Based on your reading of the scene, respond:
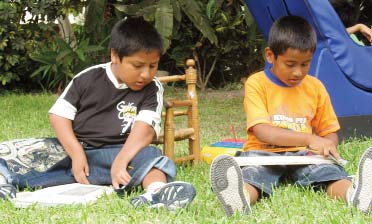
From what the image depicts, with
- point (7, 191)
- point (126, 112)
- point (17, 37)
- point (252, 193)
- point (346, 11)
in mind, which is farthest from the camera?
point (17, 37)

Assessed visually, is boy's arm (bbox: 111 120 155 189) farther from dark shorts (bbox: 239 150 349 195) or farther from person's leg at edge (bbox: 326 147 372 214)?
person's leg at edge (bbox: 326 147 372 214)

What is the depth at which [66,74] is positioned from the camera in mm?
8336

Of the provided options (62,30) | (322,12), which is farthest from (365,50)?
(62,30)

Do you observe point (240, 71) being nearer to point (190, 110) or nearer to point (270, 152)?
point (190, 110)

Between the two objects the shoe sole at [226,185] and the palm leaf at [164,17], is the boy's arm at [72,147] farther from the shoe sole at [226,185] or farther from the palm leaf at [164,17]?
the palm leaf at [164,17]

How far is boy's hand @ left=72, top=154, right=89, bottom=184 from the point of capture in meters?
3.25

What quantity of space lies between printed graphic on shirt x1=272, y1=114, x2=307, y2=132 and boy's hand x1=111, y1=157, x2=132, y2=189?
0.71 metres

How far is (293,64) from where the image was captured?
3.20 metres

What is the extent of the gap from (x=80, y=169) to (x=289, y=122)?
3.28 ft

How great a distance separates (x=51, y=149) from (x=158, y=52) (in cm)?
71

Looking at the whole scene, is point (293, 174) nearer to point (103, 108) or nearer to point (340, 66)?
point (103, 108)

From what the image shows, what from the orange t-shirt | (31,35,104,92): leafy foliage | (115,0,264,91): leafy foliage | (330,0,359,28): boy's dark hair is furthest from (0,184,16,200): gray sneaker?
(115,0,264,91): leafy foliage

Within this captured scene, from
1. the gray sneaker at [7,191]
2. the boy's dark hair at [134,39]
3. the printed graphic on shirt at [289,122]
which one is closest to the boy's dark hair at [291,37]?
the printed graphic on shirt at [289,122]

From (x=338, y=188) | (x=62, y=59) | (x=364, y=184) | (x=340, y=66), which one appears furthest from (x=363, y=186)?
(x=62, y=59)
